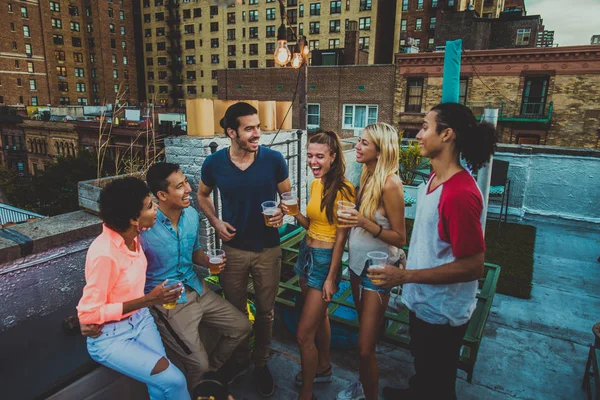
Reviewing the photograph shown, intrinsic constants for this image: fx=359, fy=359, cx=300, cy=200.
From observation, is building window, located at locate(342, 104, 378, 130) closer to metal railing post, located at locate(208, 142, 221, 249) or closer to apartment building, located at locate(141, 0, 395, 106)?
apartment building, located at locate(141, 0, 395, 106)

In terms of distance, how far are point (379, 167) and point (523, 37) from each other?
36.3 meters

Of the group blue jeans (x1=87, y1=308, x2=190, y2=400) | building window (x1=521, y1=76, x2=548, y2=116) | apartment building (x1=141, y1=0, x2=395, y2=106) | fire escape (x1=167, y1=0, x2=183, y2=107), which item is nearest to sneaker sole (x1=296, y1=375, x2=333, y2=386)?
blue jeans (x1=87, y1=308, x2=190, y2=400)

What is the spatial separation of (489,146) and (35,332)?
10.1ft

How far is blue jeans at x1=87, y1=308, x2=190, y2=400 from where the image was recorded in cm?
203

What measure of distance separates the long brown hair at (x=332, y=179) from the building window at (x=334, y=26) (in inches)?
2123

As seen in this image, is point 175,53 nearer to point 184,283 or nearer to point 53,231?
point 53,231

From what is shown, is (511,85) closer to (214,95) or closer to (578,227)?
(578,227)

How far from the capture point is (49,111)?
168 feet

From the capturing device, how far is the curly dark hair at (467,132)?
2074mm

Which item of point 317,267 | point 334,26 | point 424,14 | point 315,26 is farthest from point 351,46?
point 317,267

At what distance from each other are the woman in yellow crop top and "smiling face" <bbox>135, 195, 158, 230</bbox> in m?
1.10

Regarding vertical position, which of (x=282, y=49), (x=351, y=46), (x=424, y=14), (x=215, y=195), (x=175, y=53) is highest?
(x=424, y=14)

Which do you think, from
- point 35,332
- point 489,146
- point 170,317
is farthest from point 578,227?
point 35,332

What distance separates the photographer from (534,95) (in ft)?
76.5
